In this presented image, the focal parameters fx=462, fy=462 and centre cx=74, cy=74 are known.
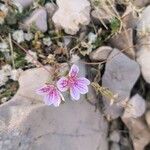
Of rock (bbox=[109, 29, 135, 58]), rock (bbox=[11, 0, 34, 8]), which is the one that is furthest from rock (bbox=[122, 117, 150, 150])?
rock (bbox=[11, 0, 34, 8])

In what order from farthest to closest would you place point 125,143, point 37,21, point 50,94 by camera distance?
1. point 125,143
2. point 37,21
3. point 50,94

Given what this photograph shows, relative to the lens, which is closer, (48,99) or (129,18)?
(48,99)

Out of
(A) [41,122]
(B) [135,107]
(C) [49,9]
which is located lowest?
(B) [135,107]

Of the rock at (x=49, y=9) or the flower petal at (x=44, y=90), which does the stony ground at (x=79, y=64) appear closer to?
the rock at (x=49, y=9)

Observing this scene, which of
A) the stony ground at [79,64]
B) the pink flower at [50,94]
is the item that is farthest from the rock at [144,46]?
the pink flower at [50,94]

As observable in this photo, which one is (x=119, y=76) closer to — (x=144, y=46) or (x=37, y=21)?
(x=144, y=46)

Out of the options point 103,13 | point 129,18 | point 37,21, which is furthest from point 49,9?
point 129,18

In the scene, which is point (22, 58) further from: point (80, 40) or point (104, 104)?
point (104, 104)

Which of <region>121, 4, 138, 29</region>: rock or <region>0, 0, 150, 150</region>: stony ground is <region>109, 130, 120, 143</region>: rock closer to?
<region>0, 0, 150, 150</region>: stony ground
